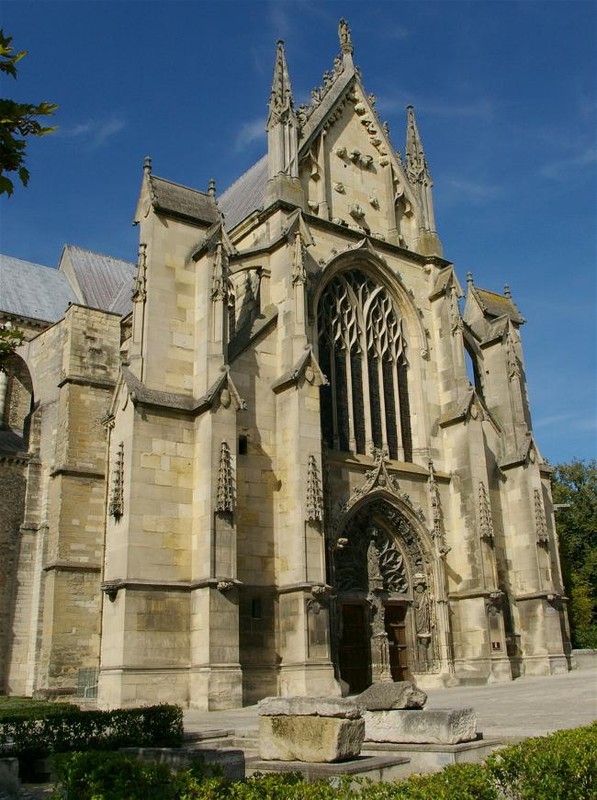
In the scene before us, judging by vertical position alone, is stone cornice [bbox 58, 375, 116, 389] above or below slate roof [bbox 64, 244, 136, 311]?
below

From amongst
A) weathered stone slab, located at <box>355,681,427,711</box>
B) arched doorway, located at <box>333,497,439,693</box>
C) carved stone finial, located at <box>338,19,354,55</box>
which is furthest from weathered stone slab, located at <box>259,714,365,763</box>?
carved stone finial, located at <box>338,19,354,55</box>

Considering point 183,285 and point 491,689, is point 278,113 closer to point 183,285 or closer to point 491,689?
point 183,285

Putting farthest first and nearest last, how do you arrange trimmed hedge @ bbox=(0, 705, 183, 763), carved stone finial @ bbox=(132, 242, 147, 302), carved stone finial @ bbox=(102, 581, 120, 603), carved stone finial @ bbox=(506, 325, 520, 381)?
→ carved stone finial @ bbox=(506, 325, 520, 381)
carved stone finial @ bbox=(132, 242, 147, 302)
carved stone finial @ bbox=(102, 581, 120, 603)
trimmed hedge @ bbox=(0, 705, 183, 763)

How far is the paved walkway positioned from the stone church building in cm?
140

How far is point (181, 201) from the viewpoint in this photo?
867 inches

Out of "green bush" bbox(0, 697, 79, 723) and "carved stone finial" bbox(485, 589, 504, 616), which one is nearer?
"green bush" bbox(0, 697, 79, 723)

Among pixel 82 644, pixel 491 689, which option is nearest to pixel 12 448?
pixel 82 644

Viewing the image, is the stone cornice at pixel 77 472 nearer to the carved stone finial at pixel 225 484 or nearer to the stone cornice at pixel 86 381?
the stone cornice at pixel 86 381

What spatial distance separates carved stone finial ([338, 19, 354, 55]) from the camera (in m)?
29.6

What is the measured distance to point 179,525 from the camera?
736 inches

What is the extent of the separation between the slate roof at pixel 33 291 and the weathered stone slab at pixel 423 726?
29.5 metres

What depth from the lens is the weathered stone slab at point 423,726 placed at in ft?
31.2

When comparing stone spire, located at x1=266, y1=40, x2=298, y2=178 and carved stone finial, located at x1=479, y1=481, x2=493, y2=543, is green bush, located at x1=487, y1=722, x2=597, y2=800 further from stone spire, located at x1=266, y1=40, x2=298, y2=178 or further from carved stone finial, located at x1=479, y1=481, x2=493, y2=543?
stone spire, located at x1=266, y1=40, x2=298, y2=178

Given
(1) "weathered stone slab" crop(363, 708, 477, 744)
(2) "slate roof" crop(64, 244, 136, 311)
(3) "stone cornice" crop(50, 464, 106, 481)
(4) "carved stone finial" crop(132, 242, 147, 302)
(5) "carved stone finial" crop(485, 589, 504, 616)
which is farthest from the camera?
(2) "slate roof" crop(64, 244, 136, 311)
